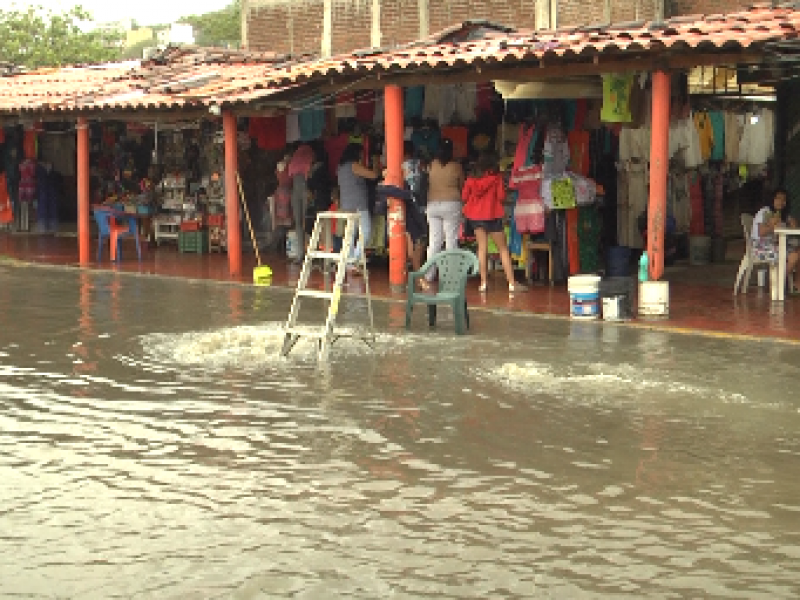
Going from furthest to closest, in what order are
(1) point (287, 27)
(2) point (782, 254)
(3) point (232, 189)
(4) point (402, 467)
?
(1) point (287, 27)
(3) point (232, 189)
(2) point (782, 254)
(4) point (402, 467)

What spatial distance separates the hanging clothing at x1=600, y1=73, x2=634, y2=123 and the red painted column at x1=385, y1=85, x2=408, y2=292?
2.55 m

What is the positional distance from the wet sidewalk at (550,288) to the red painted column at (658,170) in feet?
2.37

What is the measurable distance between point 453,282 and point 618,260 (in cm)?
408

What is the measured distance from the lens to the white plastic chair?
1395cm

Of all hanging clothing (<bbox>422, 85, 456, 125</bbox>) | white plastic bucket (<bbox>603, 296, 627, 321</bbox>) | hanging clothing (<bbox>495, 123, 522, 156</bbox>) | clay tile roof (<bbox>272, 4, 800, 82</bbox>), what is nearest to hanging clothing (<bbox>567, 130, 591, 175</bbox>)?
hanging clothing (<bbox>495, 123, 522, 156</bbox>)

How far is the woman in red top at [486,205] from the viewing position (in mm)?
14727

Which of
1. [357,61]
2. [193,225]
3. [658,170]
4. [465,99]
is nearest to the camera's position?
[658,170]

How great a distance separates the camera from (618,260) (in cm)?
1573

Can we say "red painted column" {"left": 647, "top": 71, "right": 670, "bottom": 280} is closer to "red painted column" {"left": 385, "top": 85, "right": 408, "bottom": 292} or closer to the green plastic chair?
the green plastic chair

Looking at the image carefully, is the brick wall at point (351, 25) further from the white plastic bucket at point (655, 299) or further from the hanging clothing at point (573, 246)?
the white plastic bucket at point (655, 299)

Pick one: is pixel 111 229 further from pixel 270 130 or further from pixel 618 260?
pixel 618 260

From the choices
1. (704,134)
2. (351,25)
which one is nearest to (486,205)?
(704,134)

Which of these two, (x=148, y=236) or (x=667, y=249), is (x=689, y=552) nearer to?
(x=667, y=249)

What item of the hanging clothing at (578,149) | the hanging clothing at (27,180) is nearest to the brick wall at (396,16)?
the hanging clothing at (578,149)
